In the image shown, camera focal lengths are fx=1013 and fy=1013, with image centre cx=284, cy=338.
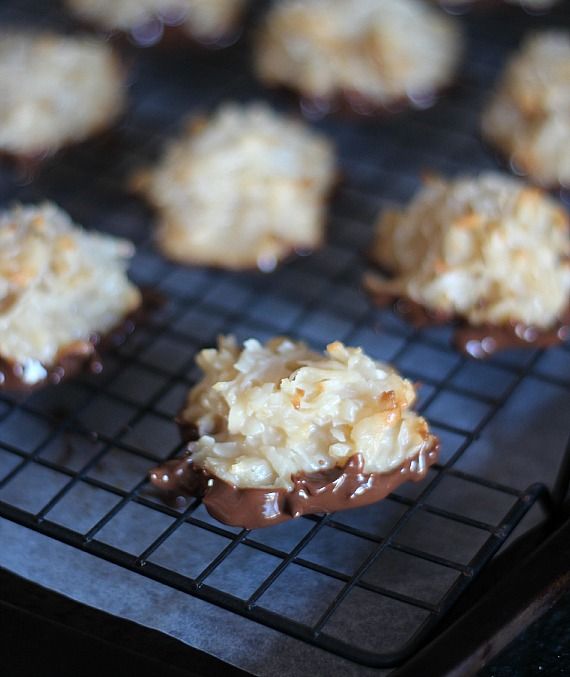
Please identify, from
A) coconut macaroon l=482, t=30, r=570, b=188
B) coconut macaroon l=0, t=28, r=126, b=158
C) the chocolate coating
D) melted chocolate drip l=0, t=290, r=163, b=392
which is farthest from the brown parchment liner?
coconut macaroon l=0, t=28, r=126, b=158

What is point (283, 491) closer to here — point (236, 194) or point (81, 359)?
point (81, 359)

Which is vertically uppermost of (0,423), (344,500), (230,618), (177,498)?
(344,500)

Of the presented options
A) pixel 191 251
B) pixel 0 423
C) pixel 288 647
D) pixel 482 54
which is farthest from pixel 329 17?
pixel 288 647

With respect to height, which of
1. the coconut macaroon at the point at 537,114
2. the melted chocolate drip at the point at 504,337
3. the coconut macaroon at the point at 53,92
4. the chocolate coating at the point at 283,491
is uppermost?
the coconut macaroon at the point at 537,114

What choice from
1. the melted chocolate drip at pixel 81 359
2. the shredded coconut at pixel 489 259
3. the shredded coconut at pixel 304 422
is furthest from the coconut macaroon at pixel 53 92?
the shredded coconut at pixel 304 422

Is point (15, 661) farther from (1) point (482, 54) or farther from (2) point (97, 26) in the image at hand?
(1) point (482, 54)

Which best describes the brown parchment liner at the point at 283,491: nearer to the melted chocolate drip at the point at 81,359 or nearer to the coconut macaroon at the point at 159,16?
the melted chocolate drip at the point at 81,359
